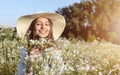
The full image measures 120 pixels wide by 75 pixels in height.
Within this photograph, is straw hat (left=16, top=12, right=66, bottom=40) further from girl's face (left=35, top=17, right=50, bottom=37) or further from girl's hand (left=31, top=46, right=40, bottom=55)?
girl's hand (left=31, top=46, right=40, bottom=55)

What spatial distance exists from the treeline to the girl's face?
31.7 metres

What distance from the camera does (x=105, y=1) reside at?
130ft

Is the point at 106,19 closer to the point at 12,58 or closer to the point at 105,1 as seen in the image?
the point at 105,1

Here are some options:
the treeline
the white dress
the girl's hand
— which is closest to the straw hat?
the girl's hand

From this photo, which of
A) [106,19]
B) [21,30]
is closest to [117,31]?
[106,19]

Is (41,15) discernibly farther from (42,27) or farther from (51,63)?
(51,63)

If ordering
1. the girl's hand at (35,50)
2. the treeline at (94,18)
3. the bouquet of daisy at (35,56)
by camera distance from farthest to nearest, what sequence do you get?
the treeline at (94,18) < the girl's hand at (35,50) < the bouquet of daisy at (35,56)

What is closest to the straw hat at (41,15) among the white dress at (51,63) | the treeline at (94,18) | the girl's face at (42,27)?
the girl's face at (42,27)

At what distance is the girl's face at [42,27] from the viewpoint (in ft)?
16.7

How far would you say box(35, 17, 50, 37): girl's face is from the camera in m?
5.10

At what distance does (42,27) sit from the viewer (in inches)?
201

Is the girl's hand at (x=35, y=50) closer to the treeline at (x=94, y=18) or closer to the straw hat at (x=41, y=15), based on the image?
the straw hat at (x=41, y=15)

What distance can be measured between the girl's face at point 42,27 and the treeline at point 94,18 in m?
31.7

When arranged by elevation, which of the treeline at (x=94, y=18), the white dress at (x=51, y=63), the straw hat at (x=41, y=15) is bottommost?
the treeline at (x=94, y=18)
